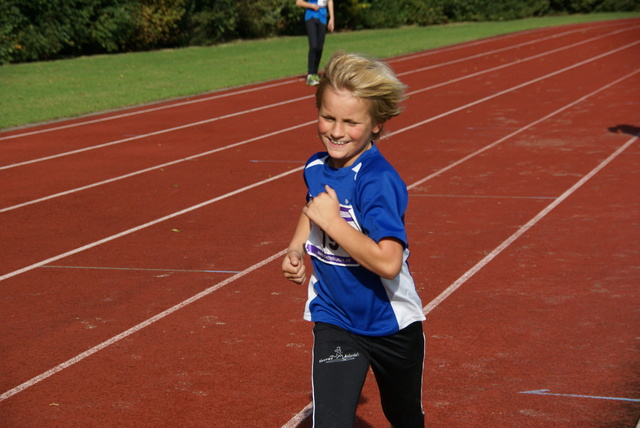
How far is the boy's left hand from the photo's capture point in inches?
117

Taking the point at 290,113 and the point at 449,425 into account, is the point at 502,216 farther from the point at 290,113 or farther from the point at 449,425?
the point at 290,113

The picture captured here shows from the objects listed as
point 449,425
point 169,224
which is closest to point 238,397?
point 449,425

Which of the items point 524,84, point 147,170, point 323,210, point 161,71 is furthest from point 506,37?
point 323,210

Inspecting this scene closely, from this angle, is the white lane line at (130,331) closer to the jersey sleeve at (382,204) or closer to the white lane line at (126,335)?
the white lane line at (126,335)

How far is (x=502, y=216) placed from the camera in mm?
8844

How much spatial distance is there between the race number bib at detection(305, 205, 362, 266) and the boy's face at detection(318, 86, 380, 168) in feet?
0.64

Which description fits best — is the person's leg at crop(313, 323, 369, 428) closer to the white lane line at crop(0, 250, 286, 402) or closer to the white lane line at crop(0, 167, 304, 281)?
the white lane line at crop(0, 250, 286, 402)

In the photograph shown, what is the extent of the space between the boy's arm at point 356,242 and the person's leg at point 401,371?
321 mm

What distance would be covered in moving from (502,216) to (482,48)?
2058 centimetres

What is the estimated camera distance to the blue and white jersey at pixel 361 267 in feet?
10.3

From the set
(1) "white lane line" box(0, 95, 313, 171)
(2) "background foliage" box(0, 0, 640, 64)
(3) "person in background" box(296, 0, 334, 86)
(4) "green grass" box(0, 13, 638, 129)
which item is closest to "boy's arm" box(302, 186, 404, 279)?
(1) "white lane line" box(0, 95, 313, 171)

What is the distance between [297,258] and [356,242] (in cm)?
36

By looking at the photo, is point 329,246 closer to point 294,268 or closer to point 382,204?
point 294,268

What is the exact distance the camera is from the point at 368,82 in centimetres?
319
